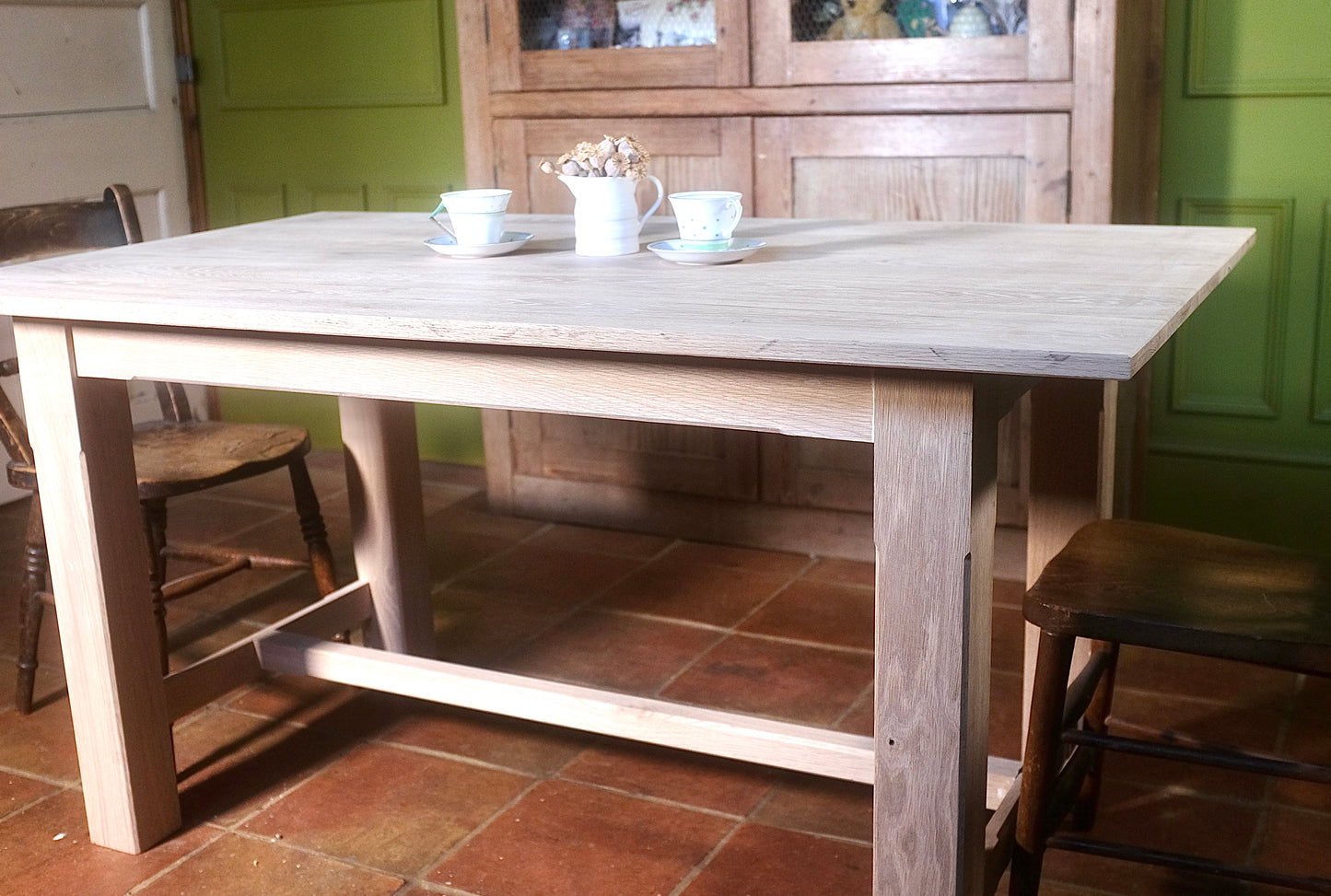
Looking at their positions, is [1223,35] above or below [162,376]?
above

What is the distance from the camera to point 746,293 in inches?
67.3

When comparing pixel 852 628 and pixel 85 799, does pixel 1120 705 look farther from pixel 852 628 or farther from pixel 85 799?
pixel 85 799

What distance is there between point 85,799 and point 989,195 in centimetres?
216

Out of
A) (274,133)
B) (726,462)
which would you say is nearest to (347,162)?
(274,133)

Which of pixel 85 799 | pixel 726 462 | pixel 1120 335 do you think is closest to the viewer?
pixel 1120 335

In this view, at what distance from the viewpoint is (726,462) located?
3459 mm

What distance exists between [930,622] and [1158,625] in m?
0.29

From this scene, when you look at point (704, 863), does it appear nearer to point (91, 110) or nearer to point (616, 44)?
point (616, 44)

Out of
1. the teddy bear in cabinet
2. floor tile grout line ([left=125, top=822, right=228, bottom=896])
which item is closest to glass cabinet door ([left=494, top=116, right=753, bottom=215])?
the teddy bear in cabinet

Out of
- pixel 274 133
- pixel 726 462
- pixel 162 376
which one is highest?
pixel 274 133

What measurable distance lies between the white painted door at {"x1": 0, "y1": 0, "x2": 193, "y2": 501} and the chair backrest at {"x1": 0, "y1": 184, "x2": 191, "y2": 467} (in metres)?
1.16

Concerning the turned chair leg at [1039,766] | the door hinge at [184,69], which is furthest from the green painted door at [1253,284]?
the door hinge at [184,69]

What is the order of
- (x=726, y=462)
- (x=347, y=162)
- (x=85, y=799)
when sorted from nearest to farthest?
(x=85, y=799) < (x=726, y=462) < (x=347, y=162)

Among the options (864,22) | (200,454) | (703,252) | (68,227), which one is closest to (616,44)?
(864,22)
